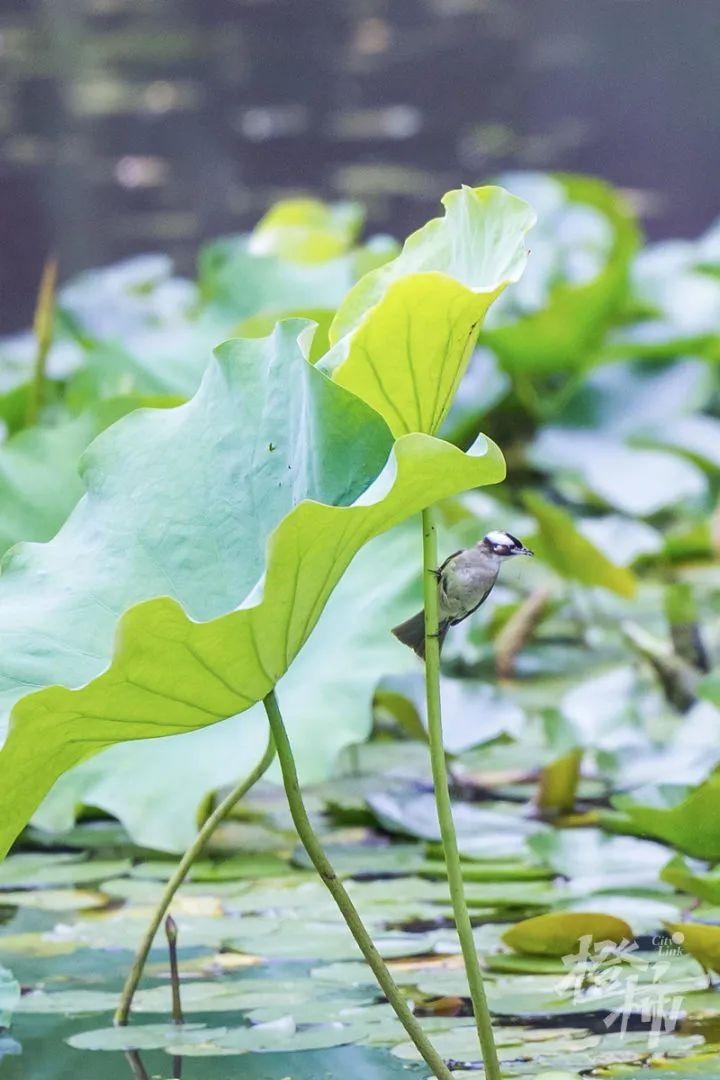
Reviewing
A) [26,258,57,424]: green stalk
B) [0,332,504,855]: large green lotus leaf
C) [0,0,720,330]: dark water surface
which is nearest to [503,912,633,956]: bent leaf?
[0,332,504,855]: large green lotus leaf

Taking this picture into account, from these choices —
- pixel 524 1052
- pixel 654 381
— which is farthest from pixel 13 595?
pixel 654 381

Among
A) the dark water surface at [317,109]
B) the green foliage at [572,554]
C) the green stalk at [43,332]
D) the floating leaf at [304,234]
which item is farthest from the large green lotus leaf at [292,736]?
the dark water surface at [317,109]

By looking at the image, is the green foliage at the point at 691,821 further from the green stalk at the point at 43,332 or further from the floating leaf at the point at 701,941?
the green stalk at the point at 43,332

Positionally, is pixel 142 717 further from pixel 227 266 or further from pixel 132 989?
pixel 227 266

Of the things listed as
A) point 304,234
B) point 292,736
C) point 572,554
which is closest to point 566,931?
point 292,736

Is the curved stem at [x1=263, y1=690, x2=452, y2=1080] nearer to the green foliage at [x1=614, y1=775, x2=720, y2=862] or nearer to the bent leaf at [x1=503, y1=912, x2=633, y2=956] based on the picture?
the bent leaf at [x1=503, y1=912, x2=633, y2=956]

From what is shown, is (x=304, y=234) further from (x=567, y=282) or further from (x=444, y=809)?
(x=444, y=809)
